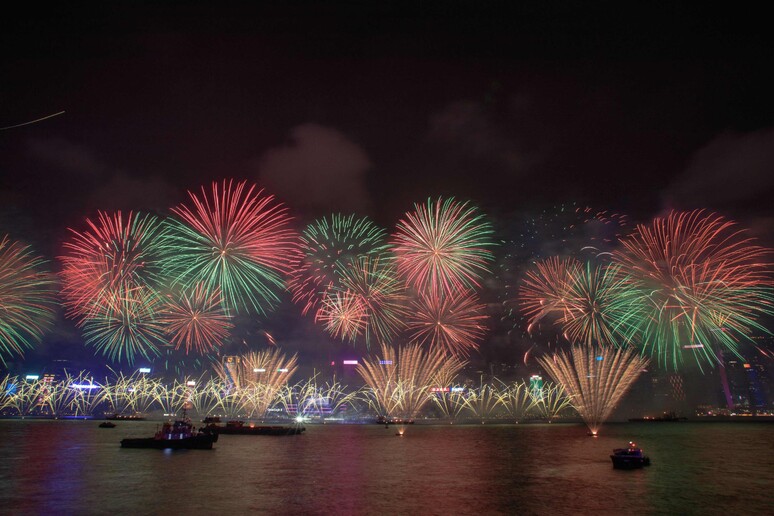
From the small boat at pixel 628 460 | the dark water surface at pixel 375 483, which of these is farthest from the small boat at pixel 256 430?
the small boat at pixel 628 460

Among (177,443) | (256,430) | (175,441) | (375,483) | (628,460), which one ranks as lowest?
(375,483)

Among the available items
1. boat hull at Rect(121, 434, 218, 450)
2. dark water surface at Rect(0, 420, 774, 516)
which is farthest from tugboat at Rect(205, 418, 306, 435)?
dark water surface at Rect(0, 420, 774, 516)

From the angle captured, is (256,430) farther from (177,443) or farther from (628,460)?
(628,460)

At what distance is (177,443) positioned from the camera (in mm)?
71812

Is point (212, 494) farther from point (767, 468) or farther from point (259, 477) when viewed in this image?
point (767, 468)

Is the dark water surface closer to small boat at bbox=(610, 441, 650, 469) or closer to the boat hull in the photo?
small boat at bbox=(610, 441, 650, 469)

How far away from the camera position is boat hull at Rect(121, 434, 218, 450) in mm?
72188

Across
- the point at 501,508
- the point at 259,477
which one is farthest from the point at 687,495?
the point at 259,477

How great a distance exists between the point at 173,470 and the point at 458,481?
85.9 ft

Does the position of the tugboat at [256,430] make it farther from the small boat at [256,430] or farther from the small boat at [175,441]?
the small boat at [175,441]

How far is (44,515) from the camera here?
2947 centimetres

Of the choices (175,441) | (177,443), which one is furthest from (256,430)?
(177,443)

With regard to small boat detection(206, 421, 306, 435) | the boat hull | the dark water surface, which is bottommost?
the dark water surface

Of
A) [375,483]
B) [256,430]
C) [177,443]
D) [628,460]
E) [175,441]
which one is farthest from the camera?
[256,430]
